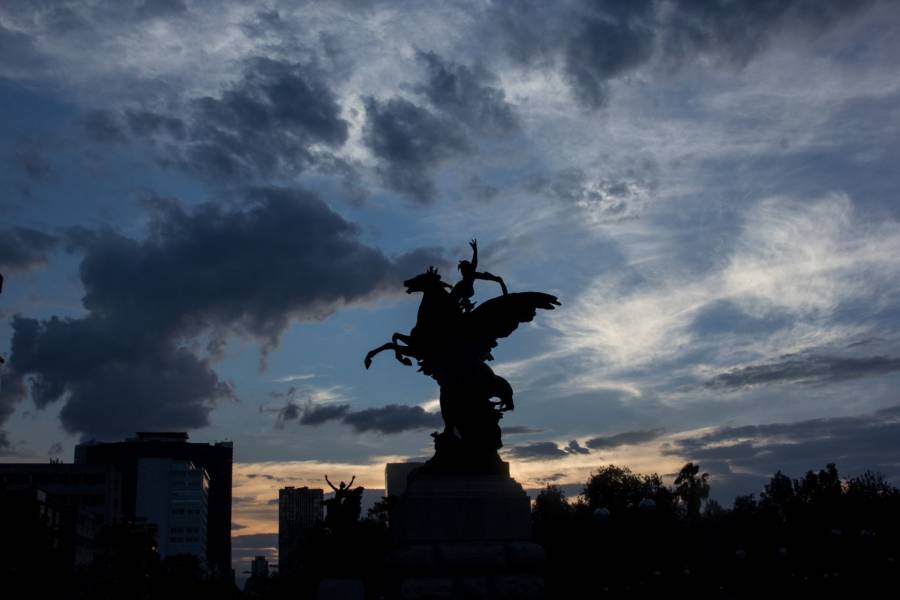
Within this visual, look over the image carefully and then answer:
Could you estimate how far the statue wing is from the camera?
1595 cm

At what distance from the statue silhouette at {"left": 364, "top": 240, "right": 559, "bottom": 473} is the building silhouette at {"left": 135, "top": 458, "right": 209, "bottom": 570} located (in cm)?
17638

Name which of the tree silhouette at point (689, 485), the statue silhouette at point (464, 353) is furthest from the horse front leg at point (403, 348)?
the tree silhouette at point (689, 485)

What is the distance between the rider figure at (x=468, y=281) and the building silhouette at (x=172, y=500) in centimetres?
17638

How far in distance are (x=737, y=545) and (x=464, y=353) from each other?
5052 centimetres

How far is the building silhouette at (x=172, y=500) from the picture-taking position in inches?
7141

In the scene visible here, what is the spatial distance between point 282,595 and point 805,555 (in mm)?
33155

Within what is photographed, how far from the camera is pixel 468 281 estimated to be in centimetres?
1634

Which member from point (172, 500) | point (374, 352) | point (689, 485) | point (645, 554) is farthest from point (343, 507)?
point (172, 500)

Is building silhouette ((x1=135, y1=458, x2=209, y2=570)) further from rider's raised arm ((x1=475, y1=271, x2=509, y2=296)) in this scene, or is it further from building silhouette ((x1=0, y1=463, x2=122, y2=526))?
rider's raised arm ((x1=475, y1=271, x2=509, y2=296))

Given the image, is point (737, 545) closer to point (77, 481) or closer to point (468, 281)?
point (468, 281)

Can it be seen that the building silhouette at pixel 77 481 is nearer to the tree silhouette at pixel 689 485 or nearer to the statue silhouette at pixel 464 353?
the tree silhouette at pixel 689 485

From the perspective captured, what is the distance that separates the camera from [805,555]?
176 ft

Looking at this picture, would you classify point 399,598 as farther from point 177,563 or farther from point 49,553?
point 177,563

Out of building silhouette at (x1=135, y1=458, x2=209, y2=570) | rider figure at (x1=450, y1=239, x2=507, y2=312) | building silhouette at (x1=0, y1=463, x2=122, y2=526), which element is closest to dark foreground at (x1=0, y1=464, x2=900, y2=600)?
rider figure at (x1=450, y1=239, x2=507, y2=312)
